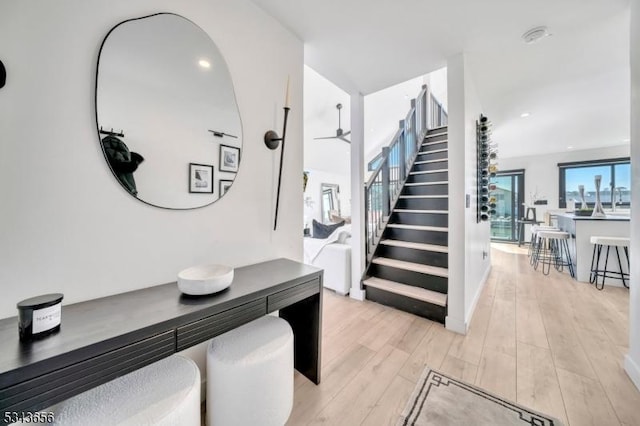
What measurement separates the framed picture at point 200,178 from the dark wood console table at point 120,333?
1.78 ft

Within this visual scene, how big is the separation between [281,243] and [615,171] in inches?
344

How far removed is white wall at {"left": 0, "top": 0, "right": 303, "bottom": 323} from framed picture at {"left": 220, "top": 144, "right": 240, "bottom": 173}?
18 centimetres

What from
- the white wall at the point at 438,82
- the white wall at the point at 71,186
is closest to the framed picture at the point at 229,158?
the white wall at the point at 71,186

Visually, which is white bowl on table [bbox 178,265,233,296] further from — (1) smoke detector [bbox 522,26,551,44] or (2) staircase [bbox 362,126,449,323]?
(1) smoke detector [bbox 522,26,551,44]

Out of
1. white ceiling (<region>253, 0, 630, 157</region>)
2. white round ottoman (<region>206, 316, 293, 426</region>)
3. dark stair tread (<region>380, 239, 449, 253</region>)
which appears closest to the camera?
white round ottoman (<region>206, 316, 293, 426</region>)

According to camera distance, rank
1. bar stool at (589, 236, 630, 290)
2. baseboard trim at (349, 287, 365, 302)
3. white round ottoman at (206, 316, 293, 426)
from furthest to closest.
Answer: bar stool at (589, 236, 630, 290)
baseboard trim at (349, 287, 365, 302)
white round ottoman at (206, 316, 293, 426)

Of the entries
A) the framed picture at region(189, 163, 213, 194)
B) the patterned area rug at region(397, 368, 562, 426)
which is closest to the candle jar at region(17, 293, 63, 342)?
the framed picture at region(189, 163, 213, 194)

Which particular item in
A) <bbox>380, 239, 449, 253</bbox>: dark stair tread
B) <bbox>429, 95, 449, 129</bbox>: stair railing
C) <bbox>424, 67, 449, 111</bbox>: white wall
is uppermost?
<bbox>424, 67, 449, 111</bbox>: white wall

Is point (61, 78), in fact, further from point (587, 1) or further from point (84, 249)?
point (587, 1)

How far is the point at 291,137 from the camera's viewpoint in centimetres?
197

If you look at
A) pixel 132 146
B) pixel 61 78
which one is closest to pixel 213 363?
pixel 132 146

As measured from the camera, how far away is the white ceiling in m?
1.78

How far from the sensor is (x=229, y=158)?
1577 mm

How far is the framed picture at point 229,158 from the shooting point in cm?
155
